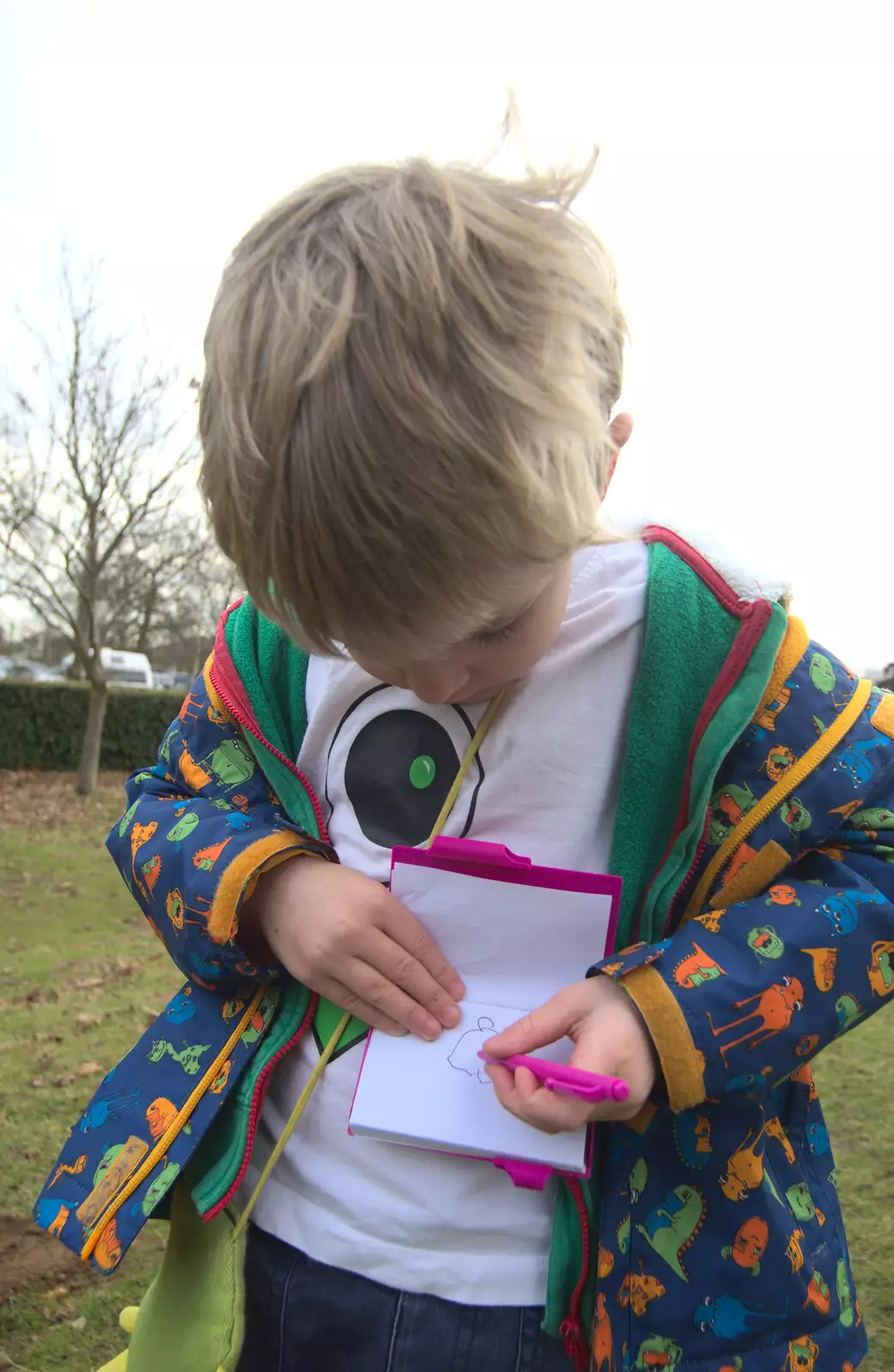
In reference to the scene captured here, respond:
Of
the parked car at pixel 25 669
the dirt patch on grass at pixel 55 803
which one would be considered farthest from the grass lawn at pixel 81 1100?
the parked car at pixel 25 669

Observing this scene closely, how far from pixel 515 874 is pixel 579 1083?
26cm

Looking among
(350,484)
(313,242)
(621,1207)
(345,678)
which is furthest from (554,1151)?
(313,242)

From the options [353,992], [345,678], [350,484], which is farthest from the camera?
[345,678]

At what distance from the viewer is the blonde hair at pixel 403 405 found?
2.67 ft

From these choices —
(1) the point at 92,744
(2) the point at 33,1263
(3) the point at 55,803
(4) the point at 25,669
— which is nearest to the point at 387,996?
(2) the point at 33,1263

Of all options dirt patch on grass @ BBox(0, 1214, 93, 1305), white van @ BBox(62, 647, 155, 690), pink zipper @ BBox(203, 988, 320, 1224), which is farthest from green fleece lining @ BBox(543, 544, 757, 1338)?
white van @ BBox(62, 647, 155, 690)

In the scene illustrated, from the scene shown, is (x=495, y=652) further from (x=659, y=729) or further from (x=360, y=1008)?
(x=360, y=1008)

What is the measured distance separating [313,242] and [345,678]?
0.51 m

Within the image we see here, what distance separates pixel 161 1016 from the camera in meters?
1.24

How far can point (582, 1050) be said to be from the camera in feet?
3.06

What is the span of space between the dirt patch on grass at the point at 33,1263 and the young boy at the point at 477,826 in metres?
1.20

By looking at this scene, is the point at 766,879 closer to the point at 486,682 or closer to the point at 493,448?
the point at 486,682

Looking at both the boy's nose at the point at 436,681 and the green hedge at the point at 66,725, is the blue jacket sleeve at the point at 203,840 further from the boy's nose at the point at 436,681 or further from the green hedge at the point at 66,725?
the green hedge at the point at 66,725

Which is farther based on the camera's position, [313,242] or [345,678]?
[345,678]
